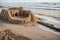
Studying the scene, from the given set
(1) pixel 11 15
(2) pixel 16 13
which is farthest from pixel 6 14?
(2) pixel 16 13

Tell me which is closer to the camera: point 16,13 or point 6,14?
point 6,14

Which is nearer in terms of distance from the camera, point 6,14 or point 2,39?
point 2,39

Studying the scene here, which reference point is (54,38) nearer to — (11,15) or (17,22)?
(17,22)

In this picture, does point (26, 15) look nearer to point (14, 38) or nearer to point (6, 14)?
point (6, 14)

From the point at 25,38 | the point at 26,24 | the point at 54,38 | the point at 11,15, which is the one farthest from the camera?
the point at 11,15

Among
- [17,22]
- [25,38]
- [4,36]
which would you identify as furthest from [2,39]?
[17,22]

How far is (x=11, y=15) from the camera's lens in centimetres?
1108

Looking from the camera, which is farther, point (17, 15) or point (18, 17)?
point (17, 15)

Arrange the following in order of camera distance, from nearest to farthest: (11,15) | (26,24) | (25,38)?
(25,38) < (26,24) < (11,15)

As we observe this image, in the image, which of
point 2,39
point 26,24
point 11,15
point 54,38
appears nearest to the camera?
point 2,39

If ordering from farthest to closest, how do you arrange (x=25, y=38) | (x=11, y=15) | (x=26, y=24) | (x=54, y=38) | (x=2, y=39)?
1. (x=11, y=15)
2. (x=26, y=24)
3. (x=54, y=38)
4. (x=25, y=38)
5. (x=2, y=39)

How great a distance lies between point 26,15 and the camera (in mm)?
11727

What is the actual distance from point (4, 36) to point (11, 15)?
438 cm

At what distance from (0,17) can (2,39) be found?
4961 mm
